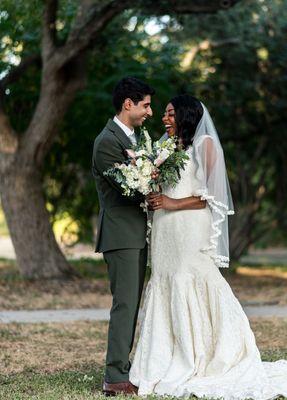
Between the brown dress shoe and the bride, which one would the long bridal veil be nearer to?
the bride

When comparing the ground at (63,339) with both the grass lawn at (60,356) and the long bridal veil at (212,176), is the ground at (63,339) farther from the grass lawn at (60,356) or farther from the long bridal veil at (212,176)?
the long bridal veil at (212,176)

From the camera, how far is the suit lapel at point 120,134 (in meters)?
6.17

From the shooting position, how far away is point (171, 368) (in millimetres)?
6152

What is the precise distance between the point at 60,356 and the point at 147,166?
2.98m

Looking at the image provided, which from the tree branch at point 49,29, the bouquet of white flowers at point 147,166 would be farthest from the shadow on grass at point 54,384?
the tree branch at point 49,29

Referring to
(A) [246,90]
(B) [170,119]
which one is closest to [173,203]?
(B) [170,119]

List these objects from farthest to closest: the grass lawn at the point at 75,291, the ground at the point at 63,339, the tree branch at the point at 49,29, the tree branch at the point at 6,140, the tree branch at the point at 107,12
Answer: the tree branch at the point at 6,140 → the tree branch at the point at 49,29 → the tree branch at the point at 107,12 → the grass lawn at the point at 75,291 → the ground at the point at 63,339

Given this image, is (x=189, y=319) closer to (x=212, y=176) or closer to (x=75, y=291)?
(x=212, y=176)

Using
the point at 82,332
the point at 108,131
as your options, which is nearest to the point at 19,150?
the point at 82,332

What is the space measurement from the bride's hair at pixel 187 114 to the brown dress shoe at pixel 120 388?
1.79m

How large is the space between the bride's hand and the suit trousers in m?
0.35

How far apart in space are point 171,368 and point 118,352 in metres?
0.39

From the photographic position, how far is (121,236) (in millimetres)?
6129

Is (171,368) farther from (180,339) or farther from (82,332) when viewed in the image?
(82,332)
